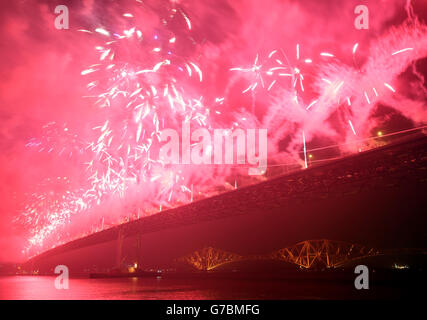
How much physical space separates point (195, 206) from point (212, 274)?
17231 millimetres

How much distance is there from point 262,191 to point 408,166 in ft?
43.8

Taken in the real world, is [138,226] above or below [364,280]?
above

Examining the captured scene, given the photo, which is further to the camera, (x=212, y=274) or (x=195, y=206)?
(x=212, y=274)

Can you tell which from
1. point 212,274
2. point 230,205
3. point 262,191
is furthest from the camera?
point 212,274

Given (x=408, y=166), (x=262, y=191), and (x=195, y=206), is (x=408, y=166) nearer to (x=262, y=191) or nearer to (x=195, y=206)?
(x=262, y=191)

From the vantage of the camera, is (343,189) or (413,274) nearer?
(413,274)

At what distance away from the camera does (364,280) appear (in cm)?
2631
